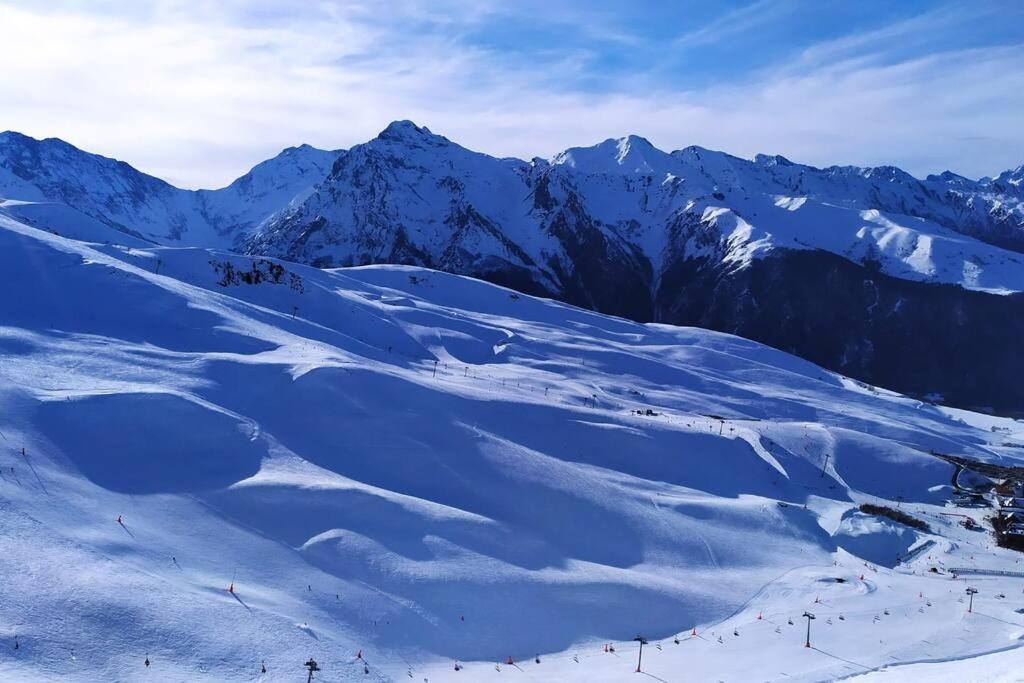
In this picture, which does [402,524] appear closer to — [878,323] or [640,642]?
[640,642]

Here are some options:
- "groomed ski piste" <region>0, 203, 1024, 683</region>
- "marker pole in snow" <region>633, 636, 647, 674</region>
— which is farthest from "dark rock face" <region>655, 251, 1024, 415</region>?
"marker pole in snow" <region>633, 636, 647, 674</region>

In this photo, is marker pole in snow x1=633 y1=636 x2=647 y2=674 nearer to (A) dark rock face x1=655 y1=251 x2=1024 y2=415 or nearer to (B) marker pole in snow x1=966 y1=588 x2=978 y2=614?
(B) marker pole in snow x1=966 y1=588 x2=978 y2=614

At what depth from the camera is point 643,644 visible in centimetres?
2848

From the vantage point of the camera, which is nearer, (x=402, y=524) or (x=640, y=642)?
(x=640, y=642)

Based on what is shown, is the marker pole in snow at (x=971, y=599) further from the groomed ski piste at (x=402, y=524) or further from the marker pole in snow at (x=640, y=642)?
the marker pole in snow at (x=640, y=642)

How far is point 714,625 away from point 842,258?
183818mm

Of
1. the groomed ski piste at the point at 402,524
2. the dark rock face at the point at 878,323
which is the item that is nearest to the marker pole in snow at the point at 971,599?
the groomed ski piste at the point at 402,524

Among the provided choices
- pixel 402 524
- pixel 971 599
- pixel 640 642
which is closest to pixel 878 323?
pixel 971 599

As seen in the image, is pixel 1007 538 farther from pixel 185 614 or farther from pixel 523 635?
pixel 185 614

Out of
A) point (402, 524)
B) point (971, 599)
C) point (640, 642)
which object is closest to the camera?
point (640, 642)

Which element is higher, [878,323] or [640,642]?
[878,323]

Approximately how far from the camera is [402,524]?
3256 cm

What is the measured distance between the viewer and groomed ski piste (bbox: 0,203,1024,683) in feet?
77.5

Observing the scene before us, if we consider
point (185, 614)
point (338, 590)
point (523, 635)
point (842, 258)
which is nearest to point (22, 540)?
point (185, 614)
